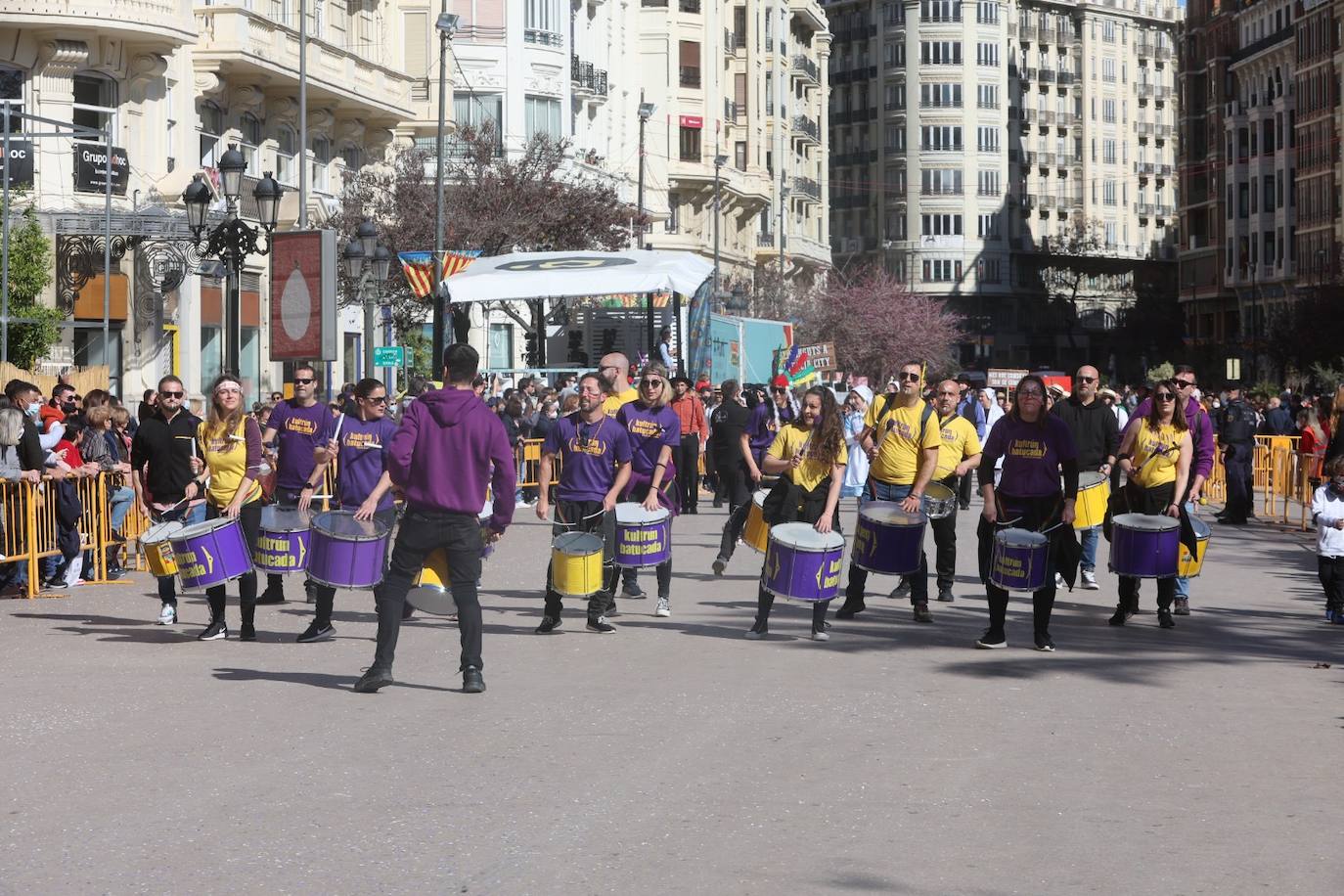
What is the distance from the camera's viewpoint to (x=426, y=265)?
1361 inches

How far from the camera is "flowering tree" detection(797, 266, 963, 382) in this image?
9762 cm

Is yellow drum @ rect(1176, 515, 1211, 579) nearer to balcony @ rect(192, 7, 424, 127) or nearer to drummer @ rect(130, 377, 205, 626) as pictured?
drummer @ rect(130, 377, 205, 626)

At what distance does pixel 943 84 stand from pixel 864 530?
11874cm

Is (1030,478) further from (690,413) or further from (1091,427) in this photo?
(690,413)

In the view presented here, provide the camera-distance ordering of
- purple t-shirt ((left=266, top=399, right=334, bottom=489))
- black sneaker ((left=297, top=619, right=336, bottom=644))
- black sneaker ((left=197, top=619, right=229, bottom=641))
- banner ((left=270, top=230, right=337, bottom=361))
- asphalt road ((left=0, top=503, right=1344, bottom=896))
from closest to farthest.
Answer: asphalt road ((left=0, top=503, right=1344, bottom=896)), black sneaker ((left=297, top=619, right=336, bottom=644)), black sneaker ((left=197, top=619, right=229, bottom=641)), purple t-shirt ((left=266, top=399, right=334, bottom=489)), banner ((left=270, top=230, right=337, bottom=361))

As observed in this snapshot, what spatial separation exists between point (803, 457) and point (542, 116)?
4764cm

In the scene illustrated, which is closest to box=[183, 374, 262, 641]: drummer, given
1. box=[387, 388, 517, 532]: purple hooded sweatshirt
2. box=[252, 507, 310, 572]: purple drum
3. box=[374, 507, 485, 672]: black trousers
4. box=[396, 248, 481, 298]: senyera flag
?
box=[252, 507, 310, 572]: purple drum

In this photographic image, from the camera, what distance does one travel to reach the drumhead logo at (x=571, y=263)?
98.3 feet

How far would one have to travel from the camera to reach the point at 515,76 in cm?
5919

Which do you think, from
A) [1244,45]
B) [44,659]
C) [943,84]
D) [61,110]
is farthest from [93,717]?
[943,84]

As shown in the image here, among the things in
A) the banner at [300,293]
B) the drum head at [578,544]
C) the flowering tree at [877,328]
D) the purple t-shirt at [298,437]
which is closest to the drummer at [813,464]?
the drum head at [578,544]

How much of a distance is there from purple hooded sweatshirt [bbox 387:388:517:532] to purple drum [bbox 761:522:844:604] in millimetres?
2584

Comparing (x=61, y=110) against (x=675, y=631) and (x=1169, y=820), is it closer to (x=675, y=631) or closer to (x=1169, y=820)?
(x=675, y=631)

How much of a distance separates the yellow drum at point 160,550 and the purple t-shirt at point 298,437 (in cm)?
113
